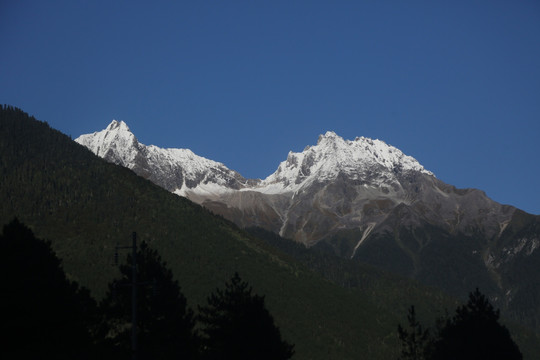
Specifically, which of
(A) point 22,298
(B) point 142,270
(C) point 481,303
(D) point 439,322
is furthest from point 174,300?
(D) point 439,322

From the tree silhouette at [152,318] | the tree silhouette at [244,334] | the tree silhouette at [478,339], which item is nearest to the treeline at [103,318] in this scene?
the tree silhouette at [152,318]

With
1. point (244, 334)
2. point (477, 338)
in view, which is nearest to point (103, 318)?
point (244, 334)

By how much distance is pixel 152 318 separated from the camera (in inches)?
3219

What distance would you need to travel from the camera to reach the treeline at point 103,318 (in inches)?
2616

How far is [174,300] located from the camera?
86312mm

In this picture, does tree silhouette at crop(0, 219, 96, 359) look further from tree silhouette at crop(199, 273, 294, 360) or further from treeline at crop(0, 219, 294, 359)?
tree silhouette at crop(199, 273, 294, 360)

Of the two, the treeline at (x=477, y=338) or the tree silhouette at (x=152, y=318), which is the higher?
the treeline at (x=477, y=338)

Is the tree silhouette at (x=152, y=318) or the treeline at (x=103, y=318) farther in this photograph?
the tree silhouette at (x=152, y=318)

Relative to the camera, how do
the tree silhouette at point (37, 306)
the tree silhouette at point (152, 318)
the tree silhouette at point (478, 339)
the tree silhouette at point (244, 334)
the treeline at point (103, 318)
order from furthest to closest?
the tree silhouette at point (478, 339) < the tree silhouette at point (244, 334) < the tree silhouette at point (152, 318) < the treeline at point (103, 318) < the tree silhouette at point (37, 306)

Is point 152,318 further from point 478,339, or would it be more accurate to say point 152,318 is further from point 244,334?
point 478,339

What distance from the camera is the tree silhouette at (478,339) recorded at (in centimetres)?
8856

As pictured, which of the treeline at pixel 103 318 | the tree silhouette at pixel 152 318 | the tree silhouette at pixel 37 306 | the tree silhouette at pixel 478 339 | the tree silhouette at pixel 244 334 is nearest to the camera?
the tree silhouette at pixel 37 306

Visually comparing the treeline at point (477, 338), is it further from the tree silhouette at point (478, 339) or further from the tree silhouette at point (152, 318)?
the tree silhouette at point (152, 318)

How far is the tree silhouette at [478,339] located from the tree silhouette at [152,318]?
111ft
